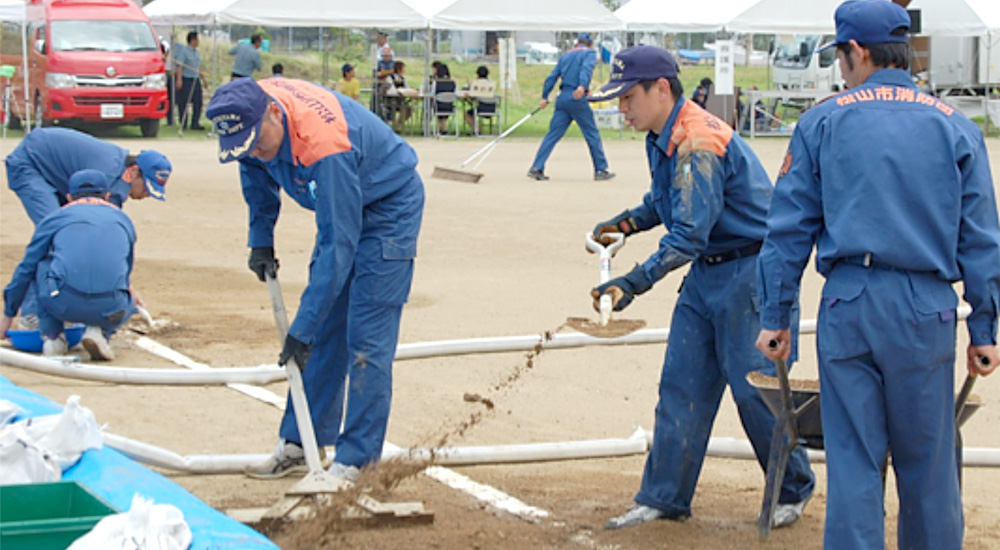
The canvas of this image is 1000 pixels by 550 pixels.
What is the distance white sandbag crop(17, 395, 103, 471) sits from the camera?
4422mm

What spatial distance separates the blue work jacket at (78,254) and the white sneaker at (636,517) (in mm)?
3813

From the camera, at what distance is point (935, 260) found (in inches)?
149

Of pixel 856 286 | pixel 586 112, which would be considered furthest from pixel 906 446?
pixel 586 112

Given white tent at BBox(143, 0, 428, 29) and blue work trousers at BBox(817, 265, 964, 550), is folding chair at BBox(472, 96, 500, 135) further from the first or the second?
blue work trousers at BBox(817, 265, 964, 550)

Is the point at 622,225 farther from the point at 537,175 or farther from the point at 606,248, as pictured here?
the point at 537,175

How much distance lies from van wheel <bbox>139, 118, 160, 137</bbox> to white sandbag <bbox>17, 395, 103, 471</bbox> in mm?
20549

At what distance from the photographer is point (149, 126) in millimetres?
24344

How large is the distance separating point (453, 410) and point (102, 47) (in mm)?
18797

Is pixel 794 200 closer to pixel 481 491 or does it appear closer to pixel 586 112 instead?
pixel 481 491

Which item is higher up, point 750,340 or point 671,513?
point 750,340

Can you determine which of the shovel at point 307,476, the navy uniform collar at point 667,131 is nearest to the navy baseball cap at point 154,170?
the shovel at point 307,476

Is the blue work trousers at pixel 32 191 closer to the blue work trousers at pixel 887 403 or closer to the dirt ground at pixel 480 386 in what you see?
the dirt ground at pixel 480 386

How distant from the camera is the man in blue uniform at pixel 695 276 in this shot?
4.77 meters

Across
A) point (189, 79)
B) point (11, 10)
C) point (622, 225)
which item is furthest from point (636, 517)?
point (189, 79)
